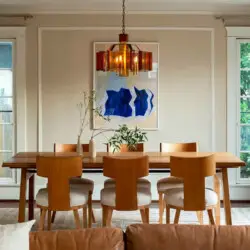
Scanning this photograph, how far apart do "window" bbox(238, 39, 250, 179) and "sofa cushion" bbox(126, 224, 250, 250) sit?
344 cm

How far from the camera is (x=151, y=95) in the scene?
5297 millimetres

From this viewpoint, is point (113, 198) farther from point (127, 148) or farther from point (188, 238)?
point (188, 238)

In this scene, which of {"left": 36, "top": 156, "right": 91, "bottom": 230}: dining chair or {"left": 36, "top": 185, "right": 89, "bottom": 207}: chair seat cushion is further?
{"left": 36, "top": 185, "right": 89, "bottom": 207}: chair seat cushion

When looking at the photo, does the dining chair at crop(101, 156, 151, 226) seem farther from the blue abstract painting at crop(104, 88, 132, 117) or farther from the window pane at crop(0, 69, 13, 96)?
the window pane at crop(0, 69, 13, 96)

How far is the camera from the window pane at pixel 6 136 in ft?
17.7

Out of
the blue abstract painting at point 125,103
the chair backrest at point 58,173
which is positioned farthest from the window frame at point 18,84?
the chair backrest at point 58,173

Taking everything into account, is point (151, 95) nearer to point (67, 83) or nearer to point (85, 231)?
point (67, 83)

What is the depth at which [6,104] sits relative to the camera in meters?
5.39

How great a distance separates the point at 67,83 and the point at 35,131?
2.38 ft

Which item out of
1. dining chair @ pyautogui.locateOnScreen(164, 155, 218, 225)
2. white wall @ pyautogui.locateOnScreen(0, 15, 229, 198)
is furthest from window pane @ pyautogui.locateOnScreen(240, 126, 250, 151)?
dining chair @ pyautogui.locateOnScreen(164, 155, 218, 225)

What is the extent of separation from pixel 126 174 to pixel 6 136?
2497 mm

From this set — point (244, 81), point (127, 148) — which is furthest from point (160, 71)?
point (127, 148)

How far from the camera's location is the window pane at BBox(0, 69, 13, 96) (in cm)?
535

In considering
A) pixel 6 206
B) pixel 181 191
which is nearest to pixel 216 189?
pixel 181 191
